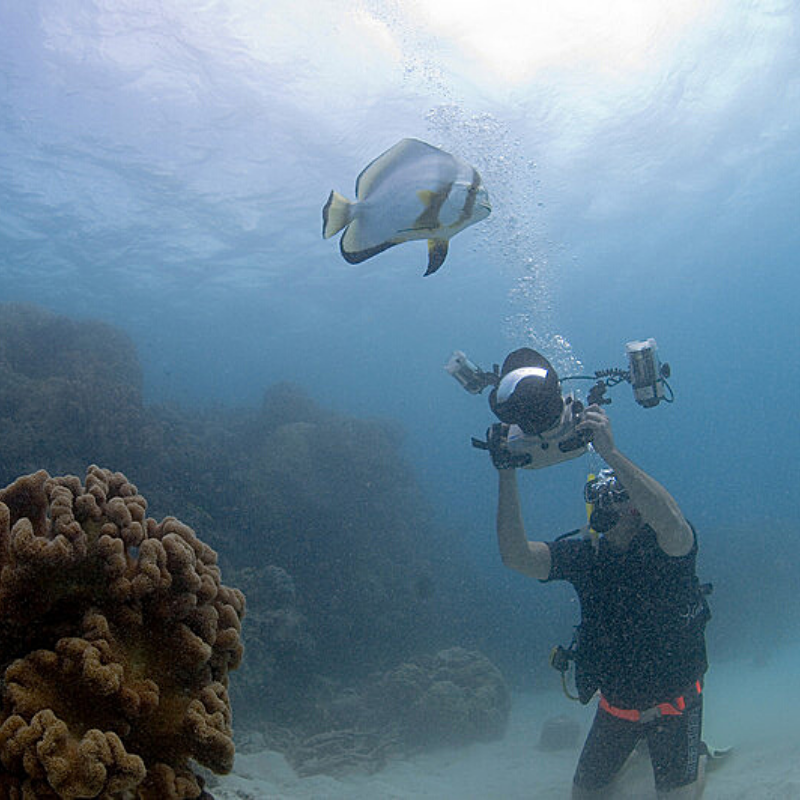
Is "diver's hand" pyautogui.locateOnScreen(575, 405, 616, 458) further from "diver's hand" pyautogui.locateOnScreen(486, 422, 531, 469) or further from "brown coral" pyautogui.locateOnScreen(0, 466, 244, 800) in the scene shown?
"brown coral" pyautogui.locateOnScreen(0, 466, 244, 800)

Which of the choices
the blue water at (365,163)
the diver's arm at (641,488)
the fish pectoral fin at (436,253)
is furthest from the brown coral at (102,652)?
the blue water at (365,163)

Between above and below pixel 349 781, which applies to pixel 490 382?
above

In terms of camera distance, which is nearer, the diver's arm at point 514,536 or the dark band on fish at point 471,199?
the dark band on fish at point 471,199

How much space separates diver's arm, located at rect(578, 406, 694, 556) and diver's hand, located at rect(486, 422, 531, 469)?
1.80 feet

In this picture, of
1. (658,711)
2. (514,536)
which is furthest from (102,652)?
(658,711)

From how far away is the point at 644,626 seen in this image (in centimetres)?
489

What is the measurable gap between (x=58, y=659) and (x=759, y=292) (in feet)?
254

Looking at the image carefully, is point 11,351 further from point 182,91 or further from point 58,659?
point 58,659

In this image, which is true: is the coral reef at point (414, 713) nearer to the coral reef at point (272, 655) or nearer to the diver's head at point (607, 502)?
the coral reef at point (272, 655)

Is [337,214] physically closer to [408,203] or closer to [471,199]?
[408,203]

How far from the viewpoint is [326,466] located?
16.6m

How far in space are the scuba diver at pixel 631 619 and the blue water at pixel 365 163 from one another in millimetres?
9426

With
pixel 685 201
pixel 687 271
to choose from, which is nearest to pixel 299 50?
pixel 685 201

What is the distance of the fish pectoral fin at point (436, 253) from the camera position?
94.4 inches
